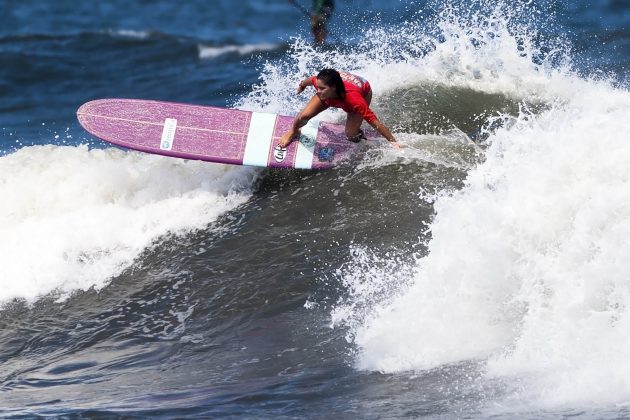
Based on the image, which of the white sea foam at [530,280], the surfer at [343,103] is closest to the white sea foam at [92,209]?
the surfer at [343,103]

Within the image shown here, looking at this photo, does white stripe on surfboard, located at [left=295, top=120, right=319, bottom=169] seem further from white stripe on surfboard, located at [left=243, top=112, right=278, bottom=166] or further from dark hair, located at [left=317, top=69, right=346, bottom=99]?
dark hair, located at [left=317, top=69, right=346, bottom=99]

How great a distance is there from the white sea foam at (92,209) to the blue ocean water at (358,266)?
0.08 ft

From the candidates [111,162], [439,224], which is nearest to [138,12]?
[111,162]

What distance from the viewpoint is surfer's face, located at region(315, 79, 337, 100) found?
8.31m

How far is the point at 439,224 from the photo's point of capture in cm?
671

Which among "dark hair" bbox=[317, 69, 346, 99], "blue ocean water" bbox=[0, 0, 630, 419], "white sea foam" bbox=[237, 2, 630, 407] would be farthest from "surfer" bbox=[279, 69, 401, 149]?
"white sea foam" bbox=[237, 2, 630, 407]

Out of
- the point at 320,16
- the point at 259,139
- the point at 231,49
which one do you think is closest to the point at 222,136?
the point at 259,139

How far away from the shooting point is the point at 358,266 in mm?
7926

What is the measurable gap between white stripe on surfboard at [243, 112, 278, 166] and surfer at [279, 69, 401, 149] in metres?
0.20

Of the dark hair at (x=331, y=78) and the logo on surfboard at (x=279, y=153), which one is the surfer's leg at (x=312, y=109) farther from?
the logo on surfboard at (x=279, y=153)

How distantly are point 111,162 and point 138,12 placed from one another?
17591 mm

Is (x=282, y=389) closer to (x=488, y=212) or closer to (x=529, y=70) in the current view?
(x=488, y=212)

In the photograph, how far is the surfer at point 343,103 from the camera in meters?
8.34

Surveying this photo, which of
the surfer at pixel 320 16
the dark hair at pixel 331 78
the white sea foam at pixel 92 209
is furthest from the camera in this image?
the surfer at pixel 320 16
